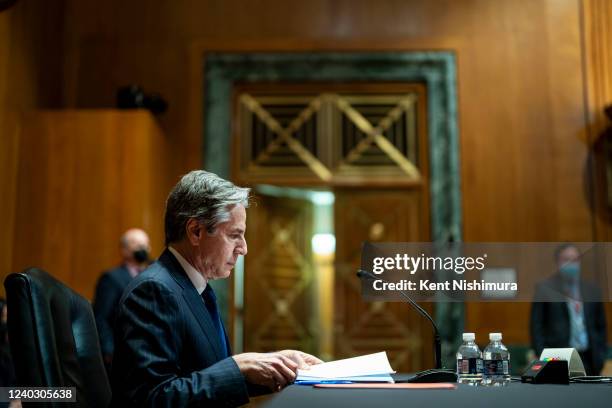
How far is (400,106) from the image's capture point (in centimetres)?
725

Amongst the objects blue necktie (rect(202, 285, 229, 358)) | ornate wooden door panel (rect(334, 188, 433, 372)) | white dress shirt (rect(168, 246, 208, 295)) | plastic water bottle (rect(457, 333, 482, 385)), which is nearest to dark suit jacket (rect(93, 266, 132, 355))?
ornate wooden door panel (rect(334, 188, 433, 372))

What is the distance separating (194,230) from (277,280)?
16.4ft

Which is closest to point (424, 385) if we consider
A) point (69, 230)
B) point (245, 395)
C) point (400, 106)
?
point (245, 395)

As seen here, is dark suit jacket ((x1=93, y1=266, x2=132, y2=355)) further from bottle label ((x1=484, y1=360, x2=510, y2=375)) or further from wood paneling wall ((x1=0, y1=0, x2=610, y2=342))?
bottle label ((x1=484, y1=360, x2=510, y2=375))

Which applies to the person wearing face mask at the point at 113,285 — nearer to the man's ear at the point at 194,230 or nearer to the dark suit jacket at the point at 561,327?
the man's ear at the point at 194,230

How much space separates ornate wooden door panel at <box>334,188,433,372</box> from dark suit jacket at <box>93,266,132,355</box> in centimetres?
238

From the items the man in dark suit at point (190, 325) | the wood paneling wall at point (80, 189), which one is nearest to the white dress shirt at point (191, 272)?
the man in dark suit at point (190, 325)

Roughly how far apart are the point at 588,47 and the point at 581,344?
10.0ft

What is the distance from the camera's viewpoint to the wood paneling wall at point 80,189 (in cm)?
621

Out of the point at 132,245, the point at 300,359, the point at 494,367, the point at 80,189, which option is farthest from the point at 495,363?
the point at 80,189

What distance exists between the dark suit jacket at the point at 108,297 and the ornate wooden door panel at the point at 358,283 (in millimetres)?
2381

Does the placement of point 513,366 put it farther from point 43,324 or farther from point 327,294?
point 43,324

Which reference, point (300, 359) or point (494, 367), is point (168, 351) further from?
point (494, 367)

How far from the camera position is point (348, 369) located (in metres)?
2.18
